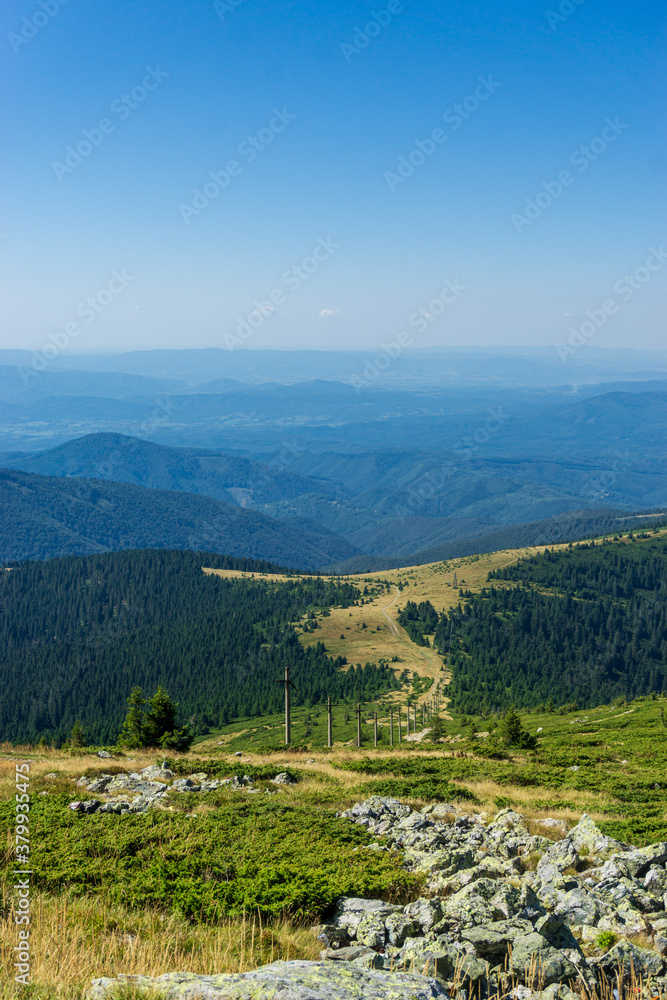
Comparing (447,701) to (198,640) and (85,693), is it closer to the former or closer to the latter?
(198,640)

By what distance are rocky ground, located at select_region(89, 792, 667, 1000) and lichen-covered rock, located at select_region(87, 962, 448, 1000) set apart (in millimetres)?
17

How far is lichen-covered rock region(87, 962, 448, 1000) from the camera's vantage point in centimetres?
580

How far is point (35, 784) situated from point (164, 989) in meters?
17.7

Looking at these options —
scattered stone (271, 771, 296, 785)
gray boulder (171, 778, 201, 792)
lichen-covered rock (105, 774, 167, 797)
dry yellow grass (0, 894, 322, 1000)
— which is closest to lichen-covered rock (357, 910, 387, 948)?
dry yellow grass (0, 894, 322, 1000)

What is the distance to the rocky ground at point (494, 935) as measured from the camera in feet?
20.9

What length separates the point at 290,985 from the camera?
6.04 metres

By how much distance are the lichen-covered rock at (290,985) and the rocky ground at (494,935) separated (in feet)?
0.06

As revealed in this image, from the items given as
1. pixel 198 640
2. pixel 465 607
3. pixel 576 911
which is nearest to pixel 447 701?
pixel 465 607

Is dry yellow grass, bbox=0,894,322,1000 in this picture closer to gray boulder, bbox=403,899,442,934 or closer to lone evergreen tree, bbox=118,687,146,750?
gray boulder, bbox=403,899,442,934

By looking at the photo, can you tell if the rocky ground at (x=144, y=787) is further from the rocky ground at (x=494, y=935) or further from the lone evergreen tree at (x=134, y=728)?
the lone evergreen tree at (x=134, y=728)

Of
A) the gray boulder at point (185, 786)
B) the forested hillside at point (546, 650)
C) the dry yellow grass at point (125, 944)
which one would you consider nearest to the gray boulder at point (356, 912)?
the dry yellow grass at point (125, 944)

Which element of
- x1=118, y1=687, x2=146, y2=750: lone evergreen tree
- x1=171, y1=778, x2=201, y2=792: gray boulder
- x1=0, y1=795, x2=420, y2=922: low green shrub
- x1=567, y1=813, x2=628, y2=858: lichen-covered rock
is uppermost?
x1=0, y1=795, x2=420, y2=922: low green shrub

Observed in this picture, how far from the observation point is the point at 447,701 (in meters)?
117

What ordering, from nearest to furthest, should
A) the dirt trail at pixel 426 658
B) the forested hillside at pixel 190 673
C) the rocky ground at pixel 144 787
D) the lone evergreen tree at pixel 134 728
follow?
1. the rocky ground at pixel 144 787
2. the lone evergreen tree at pixel 134 728
3. the forested hillside at pixel 190 673
4. the dirt trail at pixel 426 658
